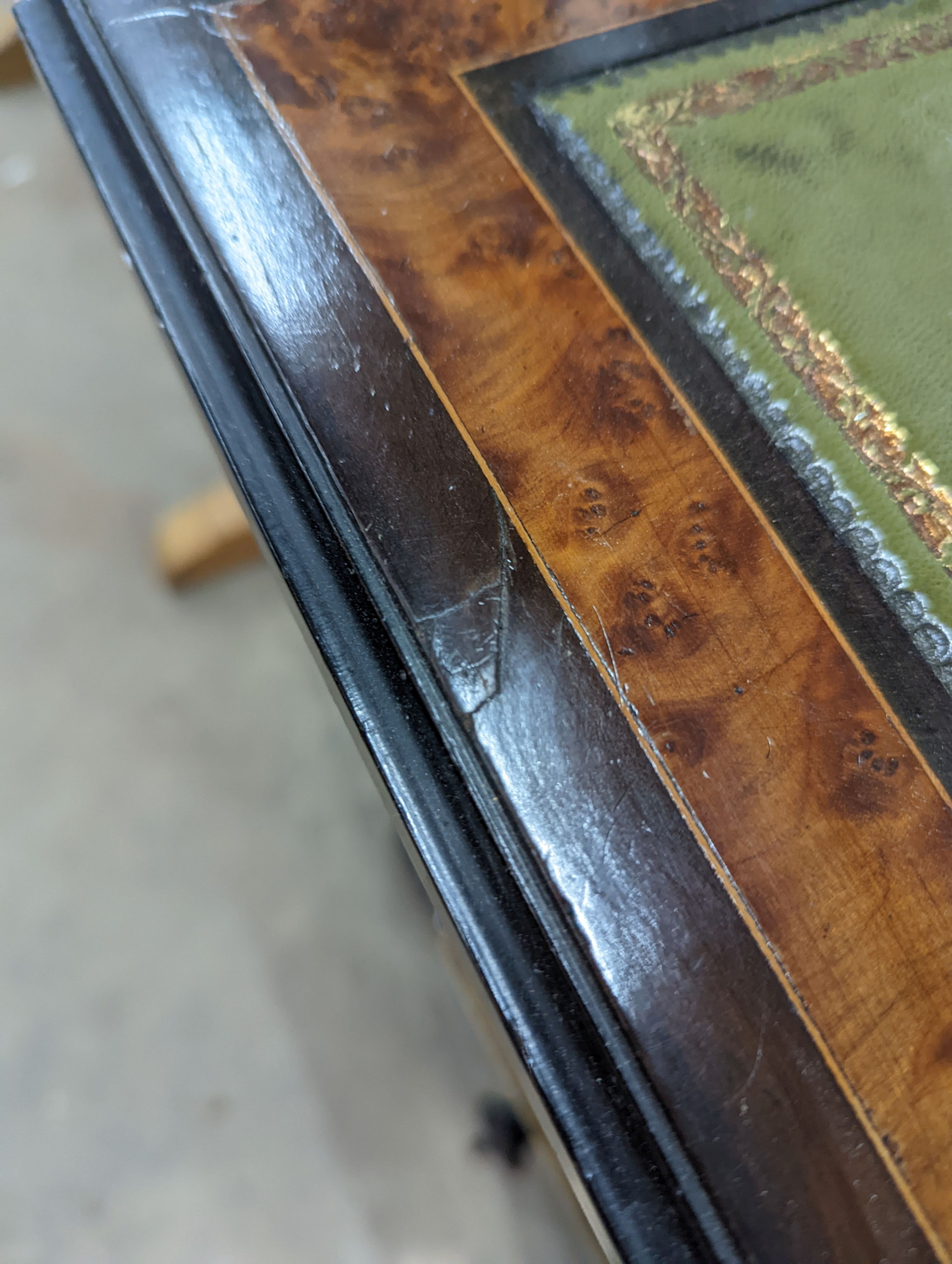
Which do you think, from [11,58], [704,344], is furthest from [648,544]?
[11,58]

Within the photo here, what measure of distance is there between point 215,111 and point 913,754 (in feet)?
1.68

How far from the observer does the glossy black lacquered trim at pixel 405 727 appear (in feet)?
1.07

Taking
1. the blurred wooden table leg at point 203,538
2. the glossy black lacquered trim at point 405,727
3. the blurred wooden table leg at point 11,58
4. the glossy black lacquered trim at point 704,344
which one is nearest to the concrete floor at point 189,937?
the blurred wooden table leg at point 203,538

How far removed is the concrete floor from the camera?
30.5 inches

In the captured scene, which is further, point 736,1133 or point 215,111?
point 215,111

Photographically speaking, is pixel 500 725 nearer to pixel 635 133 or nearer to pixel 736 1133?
pixel 736 1133

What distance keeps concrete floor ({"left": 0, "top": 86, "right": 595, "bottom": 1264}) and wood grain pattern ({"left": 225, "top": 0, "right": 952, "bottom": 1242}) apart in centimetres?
35

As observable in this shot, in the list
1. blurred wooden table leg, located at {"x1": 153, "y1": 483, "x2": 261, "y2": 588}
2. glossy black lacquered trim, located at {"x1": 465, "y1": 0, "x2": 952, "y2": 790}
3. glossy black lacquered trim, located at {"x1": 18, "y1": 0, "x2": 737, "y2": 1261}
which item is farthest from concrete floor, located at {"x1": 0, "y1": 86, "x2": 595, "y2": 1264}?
glossy black lacquered trim, located at {"x1": 465, "y1": 0, "x2": 952, "y2": 790}

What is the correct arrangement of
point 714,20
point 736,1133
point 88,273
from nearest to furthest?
Result: point 736,1133
point 714,20
point 88,273

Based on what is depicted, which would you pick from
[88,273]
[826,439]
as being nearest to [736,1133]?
[826,439]

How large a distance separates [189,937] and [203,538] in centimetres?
44

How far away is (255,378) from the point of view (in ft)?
1.46

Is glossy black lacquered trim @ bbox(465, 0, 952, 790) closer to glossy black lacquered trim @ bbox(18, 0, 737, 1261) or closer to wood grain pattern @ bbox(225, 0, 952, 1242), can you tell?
wood grain pattern @ bbox(225, 0, 952, 1242)

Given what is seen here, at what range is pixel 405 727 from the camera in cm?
39
